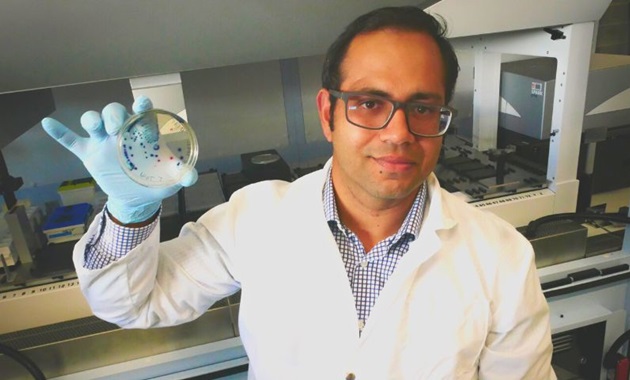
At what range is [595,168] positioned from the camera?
180cm

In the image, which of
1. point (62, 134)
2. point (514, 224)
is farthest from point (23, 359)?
point (514, 224)

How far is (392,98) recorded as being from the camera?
2.86 feet

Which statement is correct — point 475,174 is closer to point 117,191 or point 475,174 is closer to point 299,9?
point 299,9

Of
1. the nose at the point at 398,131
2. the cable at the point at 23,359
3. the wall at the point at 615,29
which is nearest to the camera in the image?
the nose at the point at 398,131

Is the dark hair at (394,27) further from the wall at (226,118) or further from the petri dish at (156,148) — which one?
the wall at (226,118)

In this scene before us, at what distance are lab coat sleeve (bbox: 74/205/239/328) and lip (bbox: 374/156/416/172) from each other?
15.0 inches

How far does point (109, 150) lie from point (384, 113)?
1.60 feet

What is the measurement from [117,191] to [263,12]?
534mm

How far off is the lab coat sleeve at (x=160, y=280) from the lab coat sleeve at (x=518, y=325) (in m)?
0.57

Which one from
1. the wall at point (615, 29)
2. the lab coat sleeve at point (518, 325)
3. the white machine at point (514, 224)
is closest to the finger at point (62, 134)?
the white machine at point (514, 224)

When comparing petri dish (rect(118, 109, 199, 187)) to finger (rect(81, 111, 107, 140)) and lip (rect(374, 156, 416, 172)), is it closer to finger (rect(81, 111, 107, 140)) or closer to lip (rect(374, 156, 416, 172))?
finger (rect(81, 111, 107, 140))

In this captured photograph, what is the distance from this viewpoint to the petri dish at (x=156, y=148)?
0.77 metres

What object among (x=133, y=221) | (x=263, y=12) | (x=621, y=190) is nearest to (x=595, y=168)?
(x=621, y=190)

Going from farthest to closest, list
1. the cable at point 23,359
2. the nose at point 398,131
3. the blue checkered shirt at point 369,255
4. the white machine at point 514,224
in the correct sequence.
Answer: the white machine at point 514,224 → the cable at point 23,359 → the blue checkered shirt at point 369,255 → the nose at point 398,131
